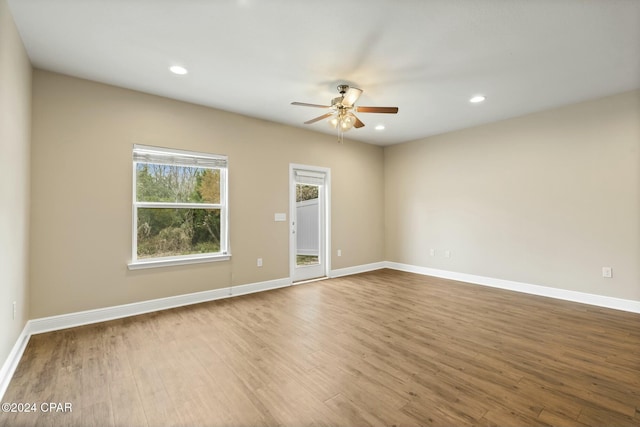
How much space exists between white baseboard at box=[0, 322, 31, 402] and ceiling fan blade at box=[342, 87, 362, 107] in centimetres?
374

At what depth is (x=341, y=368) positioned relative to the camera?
2.23 metres

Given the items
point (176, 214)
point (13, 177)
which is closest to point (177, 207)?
point (176, 214)

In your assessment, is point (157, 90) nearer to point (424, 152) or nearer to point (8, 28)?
point (8, 28)

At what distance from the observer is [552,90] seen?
3.52 m

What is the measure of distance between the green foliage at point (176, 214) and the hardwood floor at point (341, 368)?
89 cm

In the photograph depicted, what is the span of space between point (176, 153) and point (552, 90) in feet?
16.2

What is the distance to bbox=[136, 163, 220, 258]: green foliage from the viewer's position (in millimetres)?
3645

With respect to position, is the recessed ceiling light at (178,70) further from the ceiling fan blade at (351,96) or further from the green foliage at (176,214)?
the ceiling fan blade at (351,96)

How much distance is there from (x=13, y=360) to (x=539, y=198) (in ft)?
20.7

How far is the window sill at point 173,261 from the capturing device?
3.49 m

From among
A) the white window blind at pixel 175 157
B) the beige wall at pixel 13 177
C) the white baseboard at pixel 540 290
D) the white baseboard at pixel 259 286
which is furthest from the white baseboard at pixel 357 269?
the beige wall at pixel 13 177

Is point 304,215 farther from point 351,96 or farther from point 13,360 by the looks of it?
point 13,360

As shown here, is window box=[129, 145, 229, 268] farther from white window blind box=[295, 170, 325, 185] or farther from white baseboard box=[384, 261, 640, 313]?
white baseboard box=[384, 261, 640, 313]

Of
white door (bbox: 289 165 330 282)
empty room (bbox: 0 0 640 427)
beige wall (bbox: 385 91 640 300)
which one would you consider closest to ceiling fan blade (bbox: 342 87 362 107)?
empty room (bbox: 0 0 640 427)
